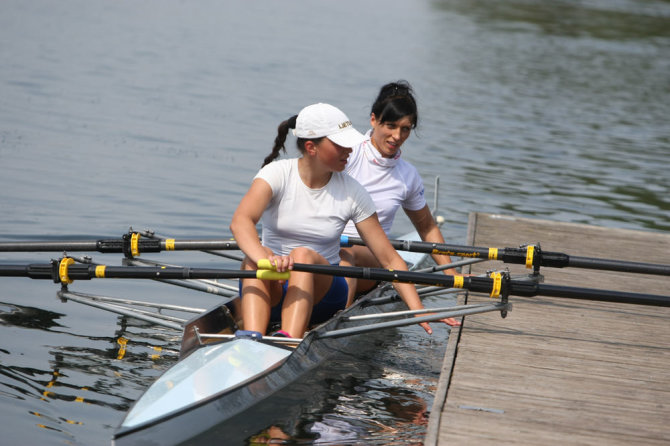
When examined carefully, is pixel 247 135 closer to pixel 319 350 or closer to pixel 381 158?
pixel 381 158

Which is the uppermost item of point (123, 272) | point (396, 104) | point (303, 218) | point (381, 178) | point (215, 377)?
point (396, 104)

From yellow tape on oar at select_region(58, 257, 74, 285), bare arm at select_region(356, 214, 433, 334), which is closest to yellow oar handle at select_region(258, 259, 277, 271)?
bare arm at select_region(356, 214, 433, 334)

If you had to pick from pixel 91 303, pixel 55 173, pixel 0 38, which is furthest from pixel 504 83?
pixel 91 303

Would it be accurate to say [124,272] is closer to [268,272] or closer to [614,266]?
[268,272]

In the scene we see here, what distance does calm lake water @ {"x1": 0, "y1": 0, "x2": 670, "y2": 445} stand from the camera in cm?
602

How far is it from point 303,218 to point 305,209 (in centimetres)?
6

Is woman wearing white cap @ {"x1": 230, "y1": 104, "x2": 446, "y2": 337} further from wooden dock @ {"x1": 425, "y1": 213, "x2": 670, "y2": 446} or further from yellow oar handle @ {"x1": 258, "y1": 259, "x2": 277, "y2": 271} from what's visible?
wooden dock @ {"x1": 425, "y1": 213, "x2": 670, "y2": 446}

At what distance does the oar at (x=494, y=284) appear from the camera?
554 cm

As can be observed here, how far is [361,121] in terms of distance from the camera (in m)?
19.1

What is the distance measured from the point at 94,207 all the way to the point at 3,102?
6.34 metres

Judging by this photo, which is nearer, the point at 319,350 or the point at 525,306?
the point at 319,350

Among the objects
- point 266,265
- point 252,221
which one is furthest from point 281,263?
point 252,221

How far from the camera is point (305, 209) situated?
18.6 feet

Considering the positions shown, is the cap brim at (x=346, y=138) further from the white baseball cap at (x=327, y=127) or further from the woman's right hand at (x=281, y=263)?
the woman's right hand at (x=281, y=263)
